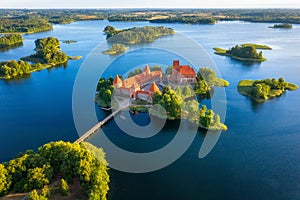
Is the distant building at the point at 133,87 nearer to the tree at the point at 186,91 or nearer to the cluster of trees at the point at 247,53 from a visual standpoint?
the tree at the point at 186,91

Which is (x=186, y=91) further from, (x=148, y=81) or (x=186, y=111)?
(x=148, y=81)

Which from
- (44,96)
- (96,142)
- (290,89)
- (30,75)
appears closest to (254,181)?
(96,142)

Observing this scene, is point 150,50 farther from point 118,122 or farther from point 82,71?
point 118,122

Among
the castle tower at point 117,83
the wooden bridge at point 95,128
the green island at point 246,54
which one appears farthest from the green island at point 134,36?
the wooden bridge at point 95,128

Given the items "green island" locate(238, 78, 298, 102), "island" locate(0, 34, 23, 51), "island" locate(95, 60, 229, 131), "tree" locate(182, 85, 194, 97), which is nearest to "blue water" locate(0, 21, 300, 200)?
"green island" locate(238, 78, 298, 102)

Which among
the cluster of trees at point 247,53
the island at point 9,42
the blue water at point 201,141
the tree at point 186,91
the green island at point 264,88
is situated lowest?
the blue water at point 201,141

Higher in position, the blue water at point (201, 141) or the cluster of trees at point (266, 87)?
the cluster of trees at point (266, 87)
